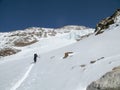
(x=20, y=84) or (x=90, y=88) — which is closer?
(x=90, y=88)

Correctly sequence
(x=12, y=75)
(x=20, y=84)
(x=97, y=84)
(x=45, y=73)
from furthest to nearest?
(x=12, y=75)
(x=45, y=73)
(x=20, y=84)
(x=97, y=84)

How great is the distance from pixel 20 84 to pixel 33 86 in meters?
2.78

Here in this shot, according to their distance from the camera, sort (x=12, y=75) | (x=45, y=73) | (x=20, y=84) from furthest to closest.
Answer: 1. (x=12, y=75)
2. (x=45, y=73)
3. (x=20, y=84)

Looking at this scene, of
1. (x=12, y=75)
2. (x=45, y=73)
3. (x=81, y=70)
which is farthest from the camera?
(x=12, y=75)

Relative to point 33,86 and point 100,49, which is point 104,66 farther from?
point 100,49

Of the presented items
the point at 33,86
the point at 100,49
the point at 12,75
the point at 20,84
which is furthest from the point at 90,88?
the point at 12,75

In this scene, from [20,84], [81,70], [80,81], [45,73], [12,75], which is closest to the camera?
[80,81]

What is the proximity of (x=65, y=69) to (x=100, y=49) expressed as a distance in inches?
215

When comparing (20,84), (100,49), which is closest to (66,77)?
(20,84)

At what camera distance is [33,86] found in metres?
28.9

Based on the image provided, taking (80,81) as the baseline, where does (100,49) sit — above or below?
above

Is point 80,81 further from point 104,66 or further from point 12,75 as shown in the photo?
point 12,75

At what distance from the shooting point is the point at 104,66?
24.6 meters

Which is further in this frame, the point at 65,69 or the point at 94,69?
the point at 65,69
